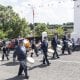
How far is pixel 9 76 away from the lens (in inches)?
619

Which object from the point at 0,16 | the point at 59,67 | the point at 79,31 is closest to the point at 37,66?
the point at 59,67

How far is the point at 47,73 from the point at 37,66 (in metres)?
2.37

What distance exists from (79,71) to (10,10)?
54.1 meters

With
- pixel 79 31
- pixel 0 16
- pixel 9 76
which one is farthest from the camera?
pixel 0 16

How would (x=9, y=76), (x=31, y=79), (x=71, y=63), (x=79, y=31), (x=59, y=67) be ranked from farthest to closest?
(x=79, y=31)
(x=71, y=63)
(x=59, y=67)
(x=9, y=76)
(x=31, y=79)

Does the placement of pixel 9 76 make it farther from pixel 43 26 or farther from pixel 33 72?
Answer: pixel 43 26

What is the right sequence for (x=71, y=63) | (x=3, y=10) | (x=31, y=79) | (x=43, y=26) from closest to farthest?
(x=31, y=79)
(x=71, y=63)
(x=3, y=10)
(x=43, y=26)

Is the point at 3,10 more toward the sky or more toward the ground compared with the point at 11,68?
more toward the sky

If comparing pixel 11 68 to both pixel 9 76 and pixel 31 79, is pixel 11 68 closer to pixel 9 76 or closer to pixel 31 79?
pixel 9 76

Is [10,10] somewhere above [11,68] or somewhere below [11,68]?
above

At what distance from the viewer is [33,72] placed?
54.3 ft

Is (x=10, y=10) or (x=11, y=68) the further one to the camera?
(x=10, y=10)

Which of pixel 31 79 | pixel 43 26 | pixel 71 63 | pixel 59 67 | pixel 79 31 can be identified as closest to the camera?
pixel 31 79

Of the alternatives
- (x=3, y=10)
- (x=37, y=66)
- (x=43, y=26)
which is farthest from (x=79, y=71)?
(x=43, y=26)
